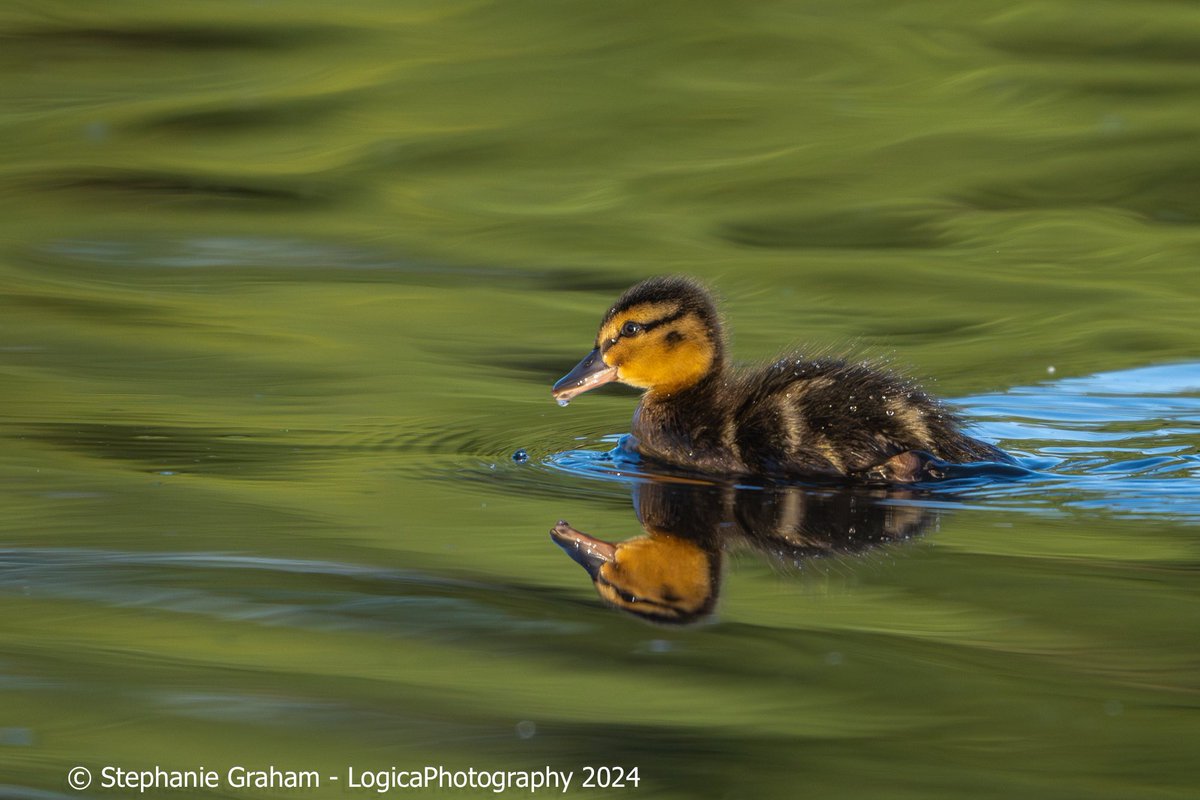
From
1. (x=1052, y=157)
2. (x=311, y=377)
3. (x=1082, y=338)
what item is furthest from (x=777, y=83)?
(x=311, y=377)

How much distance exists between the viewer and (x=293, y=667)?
12.3 feet

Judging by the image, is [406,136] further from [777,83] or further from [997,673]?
[997,673]

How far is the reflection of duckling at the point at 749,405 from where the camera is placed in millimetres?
5457

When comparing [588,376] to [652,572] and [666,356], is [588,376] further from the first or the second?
[652,572]

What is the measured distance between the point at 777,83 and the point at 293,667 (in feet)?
26.3

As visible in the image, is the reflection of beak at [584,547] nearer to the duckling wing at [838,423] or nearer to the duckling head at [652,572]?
the duckling head at [652,572]

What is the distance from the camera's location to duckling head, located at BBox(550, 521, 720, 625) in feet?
13.7

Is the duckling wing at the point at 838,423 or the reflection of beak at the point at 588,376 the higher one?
the reflection of beak at the point at 588,376

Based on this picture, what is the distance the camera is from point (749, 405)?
19.0 feet

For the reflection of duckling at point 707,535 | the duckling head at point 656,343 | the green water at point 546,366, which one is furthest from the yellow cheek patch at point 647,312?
the reflection of duckling at point 707,535

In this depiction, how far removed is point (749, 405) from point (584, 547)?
4.07 feet
